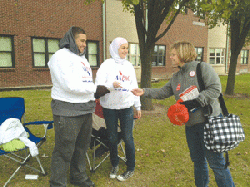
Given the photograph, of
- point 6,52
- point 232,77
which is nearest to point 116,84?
point 232,77

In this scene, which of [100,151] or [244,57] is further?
[244,57]

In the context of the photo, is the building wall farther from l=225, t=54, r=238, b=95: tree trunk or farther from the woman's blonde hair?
the woman's blonde hair

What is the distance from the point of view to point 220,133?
234cm

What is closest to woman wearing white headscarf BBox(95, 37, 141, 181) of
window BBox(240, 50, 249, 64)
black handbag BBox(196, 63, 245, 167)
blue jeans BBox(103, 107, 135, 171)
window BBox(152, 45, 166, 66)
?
blue jeans BBox(103, 107, 135, 171)

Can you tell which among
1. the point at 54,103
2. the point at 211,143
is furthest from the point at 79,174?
the point at 211,143

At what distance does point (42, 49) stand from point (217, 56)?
1985 centimetres

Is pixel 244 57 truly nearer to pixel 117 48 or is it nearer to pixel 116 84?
pixel 117 48

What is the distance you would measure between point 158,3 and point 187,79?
474cm

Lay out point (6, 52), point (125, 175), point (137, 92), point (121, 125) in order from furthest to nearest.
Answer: point (6, 52)
point (125, 175)
point (121, 125)
point (137, 92)

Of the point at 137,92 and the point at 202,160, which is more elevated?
the point at 137,92

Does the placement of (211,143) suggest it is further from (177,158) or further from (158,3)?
(158,3)

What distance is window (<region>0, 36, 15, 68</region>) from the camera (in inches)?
489

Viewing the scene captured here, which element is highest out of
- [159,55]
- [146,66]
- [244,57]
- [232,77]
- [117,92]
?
[244,57]

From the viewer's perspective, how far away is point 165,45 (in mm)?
19953
